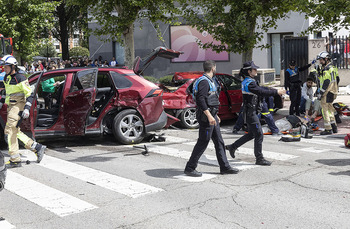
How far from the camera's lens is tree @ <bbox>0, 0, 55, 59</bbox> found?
26.6 metres

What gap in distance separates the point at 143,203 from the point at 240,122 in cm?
641

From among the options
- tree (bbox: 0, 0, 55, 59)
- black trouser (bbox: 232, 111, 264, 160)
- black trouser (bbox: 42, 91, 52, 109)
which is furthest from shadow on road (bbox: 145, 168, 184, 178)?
tree (bbox: 0, 0, 55, 59)

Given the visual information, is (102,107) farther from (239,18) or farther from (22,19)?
(22,19)

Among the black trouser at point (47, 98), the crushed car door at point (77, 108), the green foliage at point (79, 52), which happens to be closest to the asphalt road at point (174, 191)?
the crushed car door at point (77, 108)

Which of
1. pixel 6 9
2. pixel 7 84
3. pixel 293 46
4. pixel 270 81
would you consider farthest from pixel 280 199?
pixel 6 9

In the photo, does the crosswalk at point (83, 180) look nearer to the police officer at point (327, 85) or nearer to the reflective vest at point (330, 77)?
the police officer at point (327, 85)

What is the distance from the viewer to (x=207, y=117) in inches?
277

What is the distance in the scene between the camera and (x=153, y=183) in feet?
Answer: 23.0

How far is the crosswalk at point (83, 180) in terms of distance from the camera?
601 cm

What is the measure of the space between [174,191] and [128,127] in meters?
4.00

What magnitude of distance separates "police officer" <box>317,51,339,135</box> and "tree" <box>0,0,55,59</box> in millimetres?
19818

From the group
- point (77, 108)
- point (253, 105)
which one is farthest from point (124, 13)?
point (253, 105)

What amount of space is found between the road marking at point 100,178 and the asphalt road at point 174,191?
0.05 feet

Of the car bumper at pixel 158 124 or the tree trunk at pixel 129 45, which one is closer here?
the car bumper at pixel 158 124
